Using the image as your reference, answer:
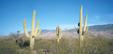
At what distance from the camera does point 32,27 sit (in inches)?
778

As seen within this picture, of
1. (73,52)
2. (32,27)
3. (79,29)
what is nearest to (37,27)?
(32,27)

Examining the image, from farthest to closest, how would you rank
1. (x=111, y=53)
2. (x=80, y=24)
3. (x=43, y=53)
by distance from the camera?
(x=43, y=53) < (x=80, y=24) < (x=111, y=53)

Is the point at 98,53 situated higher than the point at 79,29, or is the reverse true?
the point at 79,29

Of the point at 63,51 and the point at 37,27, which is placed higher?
the point at 37,27

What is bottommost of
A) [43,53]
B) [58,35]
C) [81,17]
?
[43,53]

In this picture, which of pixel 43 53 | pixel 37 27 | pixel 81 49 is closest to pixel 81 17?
pixel 81 49

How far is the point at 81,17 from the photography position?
15539mm

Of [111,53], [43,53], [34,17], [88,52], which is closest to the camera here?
[88,52]

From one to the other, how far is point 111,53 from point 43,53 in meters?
6.46

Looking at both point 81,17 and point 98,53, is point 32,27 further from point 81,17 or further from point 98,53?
point 98,53

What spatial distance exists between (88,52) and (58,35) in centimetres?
599

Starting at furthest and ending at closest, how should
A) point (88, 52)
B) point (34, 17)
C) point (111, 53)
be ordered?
point (34, 17) → point (111, 53) → point (88, 52)

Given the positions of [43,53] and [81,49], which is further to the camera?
[43,53]

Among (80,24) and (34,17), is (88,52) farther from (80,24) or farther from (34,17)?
(34,17)
